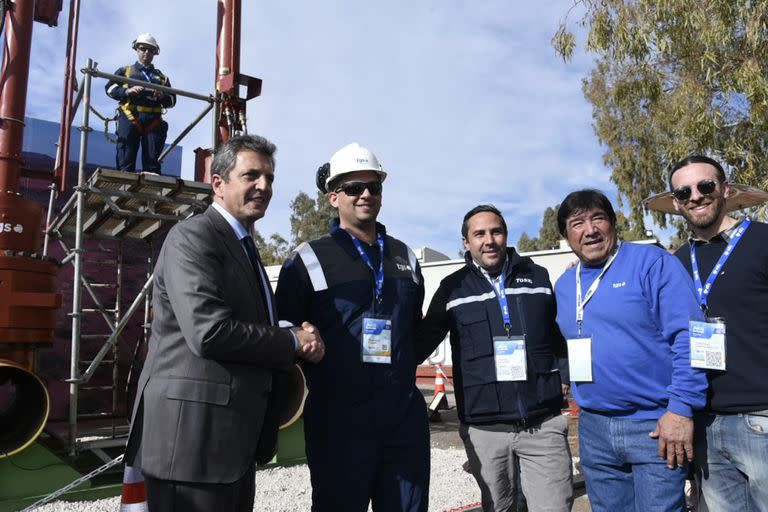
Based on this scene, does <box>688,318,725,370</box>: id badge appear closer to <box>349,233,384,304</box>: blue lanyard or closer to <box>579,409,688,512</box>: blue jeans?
<box>579,409,688,512</box>: blue jeans

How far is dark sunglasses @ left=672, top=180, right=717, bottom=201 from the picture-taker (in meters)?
2.94

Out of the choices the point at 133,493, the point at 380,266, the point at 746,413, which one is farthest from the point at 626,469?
the point at 133,493

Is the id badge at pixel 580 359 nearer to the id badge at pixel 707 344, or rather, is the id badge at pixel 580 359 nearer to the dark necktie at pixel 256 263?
the id badge at pixel 707 344

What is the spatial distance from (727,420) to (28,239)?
5818 mm

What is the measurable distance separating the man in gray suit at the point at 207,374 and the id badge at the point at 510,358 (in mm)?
1084

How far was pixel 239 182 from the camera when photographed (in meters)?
2.56

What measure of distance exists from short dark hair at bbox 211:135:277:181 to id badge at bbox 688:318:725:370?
1.91 metres

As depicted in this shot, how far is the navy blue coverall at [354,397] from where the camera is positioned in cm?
275

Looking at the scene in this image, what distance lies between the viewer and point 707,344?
8.55 feet

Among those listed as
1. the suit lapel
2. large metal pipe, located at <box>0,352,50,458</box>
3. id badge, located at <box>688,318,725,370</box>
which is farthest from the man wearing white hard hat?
large metal pipe, located at <box>0,352,50,458</box>

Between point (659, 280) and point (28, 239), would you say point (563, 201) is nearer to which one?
point (659, 280)

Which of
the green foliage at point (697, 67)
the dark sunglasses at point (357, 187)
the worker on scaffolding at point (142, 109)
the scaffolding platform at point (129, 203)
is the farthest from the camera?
the green foliage at point (697, 67)

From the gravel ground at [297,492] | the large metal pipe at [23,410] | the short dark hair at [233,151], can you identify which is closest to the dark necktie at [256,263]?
the short dark hair at [233,151]

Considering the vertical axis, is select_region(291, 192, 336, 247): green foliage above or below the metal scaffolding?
above
